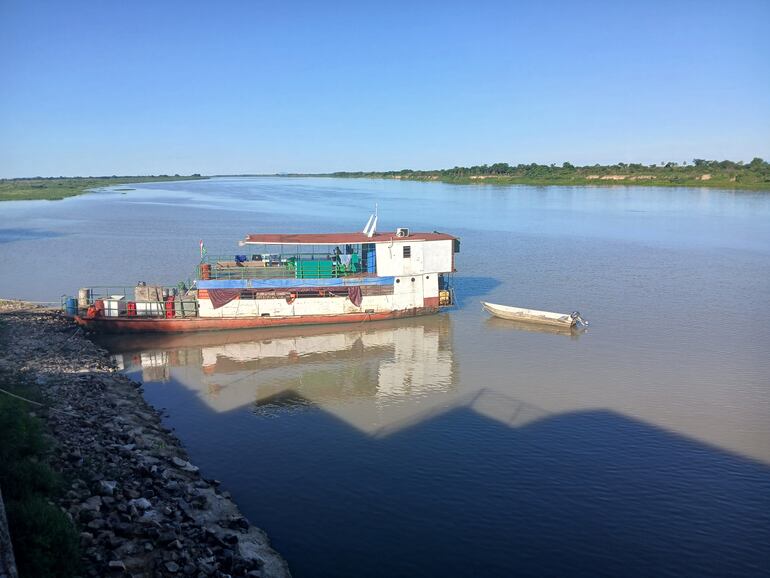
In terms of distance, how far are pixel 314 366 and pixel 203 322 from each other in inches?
272

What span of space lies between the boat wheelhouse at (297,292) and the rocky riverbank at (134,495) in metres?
8.23

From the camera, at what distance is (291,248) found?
47.7m

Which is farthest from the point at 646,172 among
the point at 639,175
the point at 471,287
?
the point at 471,287

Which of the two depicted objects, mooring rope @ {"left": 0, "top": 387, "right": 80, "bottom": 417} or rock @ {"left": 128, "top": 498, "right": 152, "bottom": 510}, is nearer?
rock @ {"left": 128, "top": 498, "right": 152, "bottom": 510}

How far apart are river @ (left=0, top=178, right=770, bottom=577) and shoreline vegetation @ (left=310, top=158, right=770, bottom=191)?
9055cm

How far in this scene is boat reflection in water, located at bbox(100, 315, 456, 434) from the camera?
67.1ft

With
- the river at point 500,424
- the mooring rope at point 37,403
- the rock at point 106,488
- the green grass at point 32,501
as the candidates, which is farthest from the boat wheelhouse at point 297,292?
the rock at point 106,488

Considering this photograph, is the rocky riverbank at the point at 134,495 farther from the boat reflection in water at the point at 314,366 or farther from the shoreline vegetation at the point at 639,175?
the shoreline vegetation at the point at 639,175

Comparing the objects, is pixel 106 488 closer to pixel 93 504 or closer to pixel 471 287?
pixel 93 504

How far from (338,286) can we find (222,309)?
558 cm

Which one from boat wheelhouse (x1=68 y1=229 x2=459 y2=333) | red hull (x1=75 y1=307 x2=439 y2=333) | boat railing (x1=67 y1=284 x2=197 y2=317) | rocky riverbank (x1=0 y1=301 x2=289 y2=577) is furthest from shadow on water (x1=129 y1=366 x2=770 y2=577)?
boat railing (x1=67 y1=284 x2=197 y2=317)

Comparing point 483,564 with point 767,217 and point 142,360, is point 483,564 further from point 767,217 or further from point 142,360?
point 767,217

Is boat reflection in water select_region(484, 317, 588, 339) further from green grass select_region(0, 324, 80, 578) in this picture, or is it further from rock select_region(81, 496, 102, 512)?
rock select_region(81, 496, 102, 512)

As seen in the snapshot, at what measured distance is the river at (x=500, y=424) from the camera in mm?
12594
